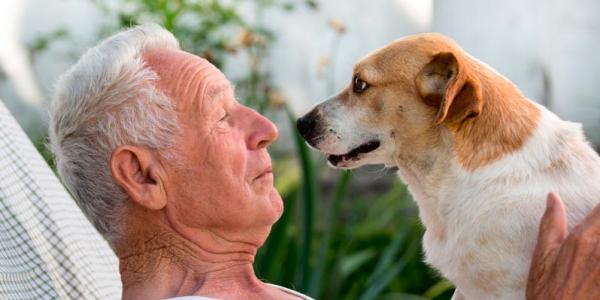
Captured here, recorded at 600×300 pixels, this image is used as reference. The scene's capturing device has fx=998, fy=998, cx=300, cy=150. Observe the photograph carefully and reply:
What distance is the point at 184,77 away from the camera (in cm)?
181

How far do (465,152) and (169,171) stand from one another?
0.59 m

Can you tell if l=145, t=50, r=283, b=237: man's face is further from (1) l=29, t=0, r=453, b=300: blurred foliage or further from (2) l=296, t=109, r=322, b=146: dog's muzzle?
(1) l=29, t=0, r=453, b=300: blurred foliage

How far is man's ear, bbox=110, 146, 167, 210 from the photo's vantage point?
175 cm

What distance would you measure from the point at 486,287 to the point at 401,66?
1.70 feet

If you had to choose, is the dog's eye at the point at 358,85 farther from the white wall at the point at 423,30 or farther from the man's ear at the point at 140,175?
the white wall at the point at 423,30

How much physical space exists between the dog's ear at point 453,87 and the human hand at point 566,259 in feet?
0.96

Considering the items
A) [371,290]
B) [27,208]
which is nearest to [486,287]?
[27,208]

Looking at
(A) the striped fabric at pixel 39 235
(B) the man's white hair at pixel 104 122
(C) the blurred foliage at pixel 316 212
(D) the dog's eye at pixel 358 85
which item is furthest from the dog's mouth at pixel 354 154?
(C) the blurred foliage at pixel 316 212

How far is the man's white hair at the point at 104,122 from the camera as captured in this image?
1754 mm

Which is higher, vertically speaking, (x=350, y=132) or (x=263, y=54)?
(x=350, y=132)

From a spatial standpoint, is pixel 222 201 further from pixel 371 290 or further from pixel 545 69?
pixel 545 69

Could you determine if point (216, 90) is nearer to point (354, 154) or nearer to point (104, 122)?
point (104, 122)

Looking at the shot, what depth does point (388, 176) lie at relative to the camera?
198 inches

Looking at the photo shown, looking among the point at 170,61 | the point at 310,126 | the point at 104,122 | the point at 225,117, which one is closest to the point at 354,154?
the point at 310,126
